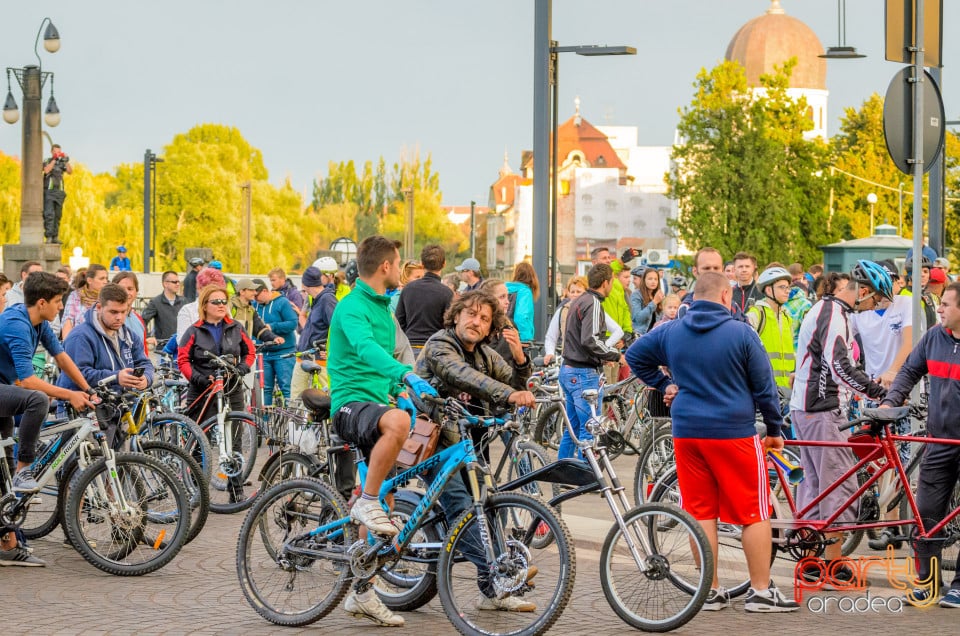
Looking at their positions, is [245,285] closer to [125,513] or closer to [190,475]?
[190,475]

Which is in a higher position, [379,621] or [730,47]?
[730,47]

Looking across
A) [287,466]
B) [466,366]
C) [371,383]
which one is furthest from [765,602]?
[287,466]

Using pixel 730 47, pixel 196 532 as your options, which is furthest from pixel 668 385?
pixel 730 47

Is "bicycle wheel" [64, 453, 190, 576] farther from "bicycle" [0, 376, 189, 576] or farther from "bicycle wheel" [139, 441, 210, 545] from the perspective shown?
"bicycle wheel" [139, 441, 210, 545]

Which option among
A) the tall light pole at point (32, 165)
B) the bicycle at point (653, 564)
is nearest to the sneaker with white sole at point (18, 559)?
the bicycle at point (653, 564)

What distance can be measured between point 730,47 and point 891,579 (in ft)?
378

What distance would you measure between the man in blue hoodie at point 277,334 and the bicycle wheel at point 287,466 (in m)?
5.92

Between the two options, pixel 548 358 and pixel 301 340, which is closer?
pixel 548 358

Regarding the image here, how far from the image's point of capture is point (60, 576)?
8.52m

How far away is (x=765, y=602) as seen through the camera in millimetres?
7328

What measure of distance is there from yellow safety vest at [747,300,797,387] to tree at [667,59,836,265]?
172 feet

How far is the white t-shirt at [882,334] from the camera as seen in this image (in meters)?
10.8

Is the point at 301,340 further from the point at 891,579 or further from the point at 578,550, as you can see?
the point at 891,579

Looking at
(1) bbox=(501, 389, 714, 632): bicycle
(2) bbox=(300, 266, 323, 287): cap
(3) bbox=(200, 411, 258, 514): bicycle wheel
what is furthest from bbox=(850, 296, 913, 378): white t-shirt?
(2) bbox=(300, 266, 323, 287): cap
